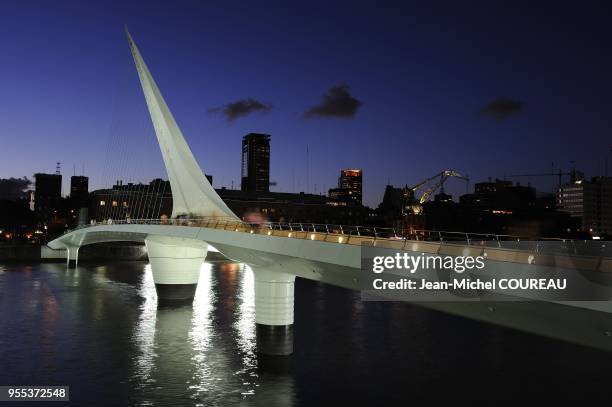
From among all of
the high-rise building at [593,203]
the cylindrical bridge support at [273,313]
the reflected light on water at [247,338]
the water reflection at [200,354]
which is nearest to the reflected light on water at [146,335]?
the water reflection at [200,354]

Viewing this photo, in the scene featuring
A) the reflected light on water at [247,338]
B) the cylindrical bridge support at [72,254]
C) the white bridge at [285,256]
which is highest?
the white bridge at [285,256]

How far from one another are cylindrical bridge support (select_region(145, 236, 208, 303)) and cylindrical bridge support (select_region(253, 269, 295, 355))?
1819 cm

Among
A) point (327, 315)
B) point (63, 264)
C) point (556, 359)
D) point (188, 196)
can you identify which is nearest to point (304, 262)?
point (556, 359)

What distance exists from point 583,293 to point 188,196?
119 ft

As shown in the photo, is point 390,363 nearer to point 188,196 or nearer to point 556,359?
point 556,359

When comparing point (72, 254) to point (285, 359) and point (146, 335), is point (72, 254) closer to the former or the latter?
point (146, 335)

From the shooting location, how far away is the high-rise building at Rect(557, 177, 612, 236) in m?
185

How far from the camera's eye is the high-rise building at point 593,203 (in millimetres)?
184625

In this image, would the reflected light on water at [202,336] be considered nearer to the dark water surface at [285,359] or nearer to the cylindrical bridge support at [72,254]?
the dark water surface at [285,359]

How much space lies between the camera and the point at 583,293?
1080 cm

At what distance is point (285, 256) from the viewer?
21.2 meters

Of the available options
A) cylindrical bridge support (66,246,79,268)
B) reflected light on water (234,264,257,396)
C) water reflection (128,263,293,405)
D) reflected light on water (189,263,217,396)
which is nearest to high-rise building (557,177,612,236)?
cylindrical bridge support (66,246,79,268)

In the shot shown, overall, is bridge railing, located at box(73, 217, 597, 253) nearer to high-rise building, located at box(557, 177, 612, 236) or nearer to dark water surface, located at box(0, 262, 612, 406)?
dark water surface, located at box(0, 262, 612, 406)

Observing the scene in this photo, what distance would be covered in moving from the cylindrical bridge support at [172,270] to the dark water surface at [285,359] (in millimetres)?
1719
